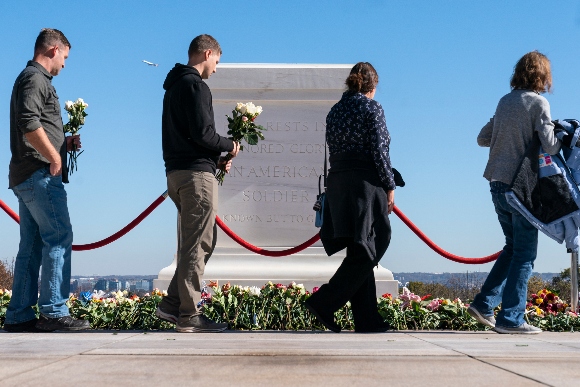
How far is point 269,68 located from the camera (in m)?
7.98

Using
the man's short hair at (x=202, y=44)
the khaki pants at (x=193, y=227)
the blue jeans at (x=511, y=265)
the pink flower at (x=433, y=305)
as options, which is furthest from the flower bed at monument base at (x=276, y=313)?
the man's short hair at (x=202, y=44)

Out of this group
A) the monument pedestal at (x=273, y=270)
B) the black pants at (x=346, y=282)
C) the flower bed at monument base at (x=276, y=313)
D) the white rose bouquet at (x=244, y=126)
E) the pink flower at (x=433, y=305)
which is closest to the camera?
the black pants at (x=346, y=282)

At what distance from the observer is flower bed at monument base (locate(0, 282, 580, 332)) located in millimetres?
6199

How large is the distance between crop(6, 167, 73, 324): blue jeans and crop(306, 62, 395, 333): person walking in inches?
64.5

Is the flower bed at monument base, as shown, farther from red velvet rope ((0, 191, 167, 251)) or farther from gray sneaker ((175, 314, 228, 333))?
gray sneaker ((175, 314, 228, 333))

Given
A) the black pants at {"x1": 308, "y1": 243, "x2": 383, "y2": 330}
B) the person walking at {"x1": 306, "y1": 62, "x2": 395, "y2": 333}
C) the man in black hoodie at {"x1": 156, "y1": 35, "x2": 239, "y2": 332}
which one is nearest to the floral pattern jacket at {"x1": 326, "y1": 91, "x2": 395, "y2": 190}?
the person walking at {"x1": 306, "y1": 62, "x2": 395, "y2": 333}

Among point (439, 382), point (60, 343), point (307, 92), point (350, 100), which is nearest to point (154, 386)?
point (439, 382)

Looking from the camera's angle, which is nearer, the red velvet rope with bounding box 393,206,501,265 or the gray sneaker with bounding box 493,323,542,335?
the gray sneaker with bounding box 493,323,542,335

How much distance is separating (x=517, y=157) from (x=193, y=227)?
6.95 ft

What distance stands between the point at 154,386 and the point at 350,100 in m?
2.98

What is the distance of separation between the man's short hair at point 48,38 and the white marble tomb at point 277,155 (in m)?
2.48

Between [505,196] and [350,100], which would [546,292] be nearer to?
[505,196]

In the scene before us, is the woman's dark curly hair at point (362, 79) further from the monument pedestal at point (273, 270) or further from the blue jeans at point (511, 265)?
the monument pedestal at point (273, 270)

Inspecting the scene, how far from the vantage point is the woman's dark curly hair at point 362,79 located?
5.41 metres
